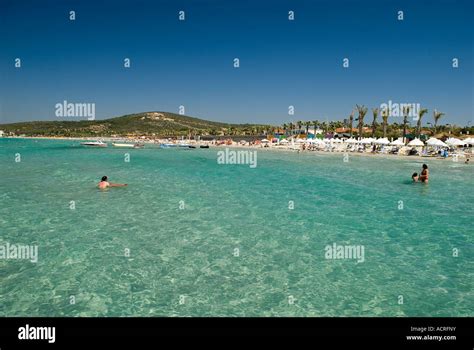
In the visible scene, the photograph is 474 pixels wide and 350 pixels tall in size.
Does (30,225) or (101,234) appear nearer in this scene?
(101,234)

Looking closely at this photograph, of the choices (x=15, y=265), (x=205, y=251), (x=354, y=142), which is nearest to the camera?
(x=15, y=265)

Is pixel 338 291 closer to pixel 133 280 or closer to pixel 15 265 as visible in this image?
pixel 133 280

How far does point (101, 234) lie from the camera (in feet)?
37.8

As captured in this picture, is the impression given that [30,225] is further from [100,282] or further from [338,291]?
[338,291]

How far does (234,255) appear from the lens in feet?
31.7

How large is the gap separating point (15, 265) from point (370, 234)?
11.3 m

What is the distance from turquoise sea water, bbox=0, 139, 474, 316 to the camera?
272 inches

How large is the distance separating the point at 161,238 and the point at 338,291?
243 inches

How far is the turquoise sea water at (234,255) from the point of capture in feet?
22.7
